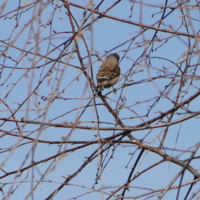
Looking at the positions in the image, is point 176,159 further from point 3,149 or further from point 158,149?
point 3,149

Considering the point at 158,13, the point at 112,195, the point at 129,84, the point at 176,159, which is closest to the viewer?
the point at 112,195

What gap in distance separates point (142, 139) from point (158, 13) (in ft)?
2.89

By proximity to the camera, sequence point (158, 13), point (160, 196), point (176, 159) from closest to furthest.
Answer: point (160, 196) < point (176, 159) < point (158, 13)

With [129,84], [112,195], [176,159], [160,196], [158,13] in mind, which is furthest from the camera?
[158,13]

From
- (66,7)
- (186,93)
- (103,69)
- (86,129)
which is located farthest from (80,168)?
(103,69)

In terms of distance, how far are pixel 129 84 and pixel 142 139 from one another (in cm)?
45

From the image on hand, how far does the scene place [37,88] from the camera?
8.50 ft

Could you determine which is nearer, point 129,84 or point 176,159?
point 129,84

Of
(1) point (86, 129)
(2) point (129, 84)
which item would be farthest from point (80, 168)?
(2) point (129, 84)

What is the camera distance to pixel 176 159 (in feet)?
8.82

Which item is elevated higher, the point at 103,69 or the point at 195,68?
the point at 103,69

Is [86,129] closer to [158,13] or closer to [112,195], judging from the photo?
[112,195]

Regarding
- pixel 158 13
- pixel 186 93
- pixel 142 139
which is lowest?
pixel 142 139

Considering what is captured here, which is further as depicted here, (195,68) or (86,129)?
(195,68)
